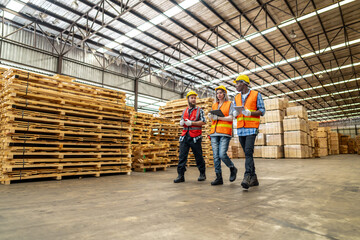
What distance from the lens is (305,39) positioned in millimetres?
15500

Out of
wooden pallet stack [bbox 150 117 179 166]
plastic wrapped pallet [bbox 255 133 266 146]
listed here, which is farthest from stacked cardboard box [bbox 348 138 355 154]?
wooden pallet stack [bbox 150 117 179 166]

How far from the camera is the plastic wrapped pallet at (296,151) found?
14.1 meters

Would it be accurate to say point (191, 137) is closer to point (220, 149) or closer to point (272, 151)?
point (220, 149)

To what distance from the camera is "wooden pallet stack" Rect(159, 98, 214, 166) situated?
31.3 feet

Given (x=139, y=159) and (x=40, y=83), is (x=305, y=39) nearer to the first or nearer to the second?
(x=139, y=159)

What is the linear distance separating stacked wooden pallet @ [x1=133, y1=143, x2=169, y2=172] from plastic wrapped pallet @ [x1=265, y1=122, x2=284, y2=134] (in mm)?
10073

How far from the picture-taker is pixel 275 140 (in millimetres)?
15062

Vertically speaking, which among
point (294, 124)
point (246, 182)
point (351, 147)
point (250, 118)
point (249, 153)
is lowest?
point (246, 182)

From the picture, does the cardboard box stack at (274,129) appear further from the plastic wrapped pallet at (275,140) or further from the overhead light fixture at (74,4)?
the overhead light fixture at (74,4)

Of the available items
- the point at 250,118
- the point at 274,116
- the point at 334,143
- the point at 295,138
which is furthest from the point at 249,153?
the point at 334,143

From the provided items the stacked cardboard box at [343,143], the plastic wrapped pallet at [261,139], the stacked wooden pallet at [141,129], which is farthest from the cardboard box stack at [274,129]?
the stacked cardboard box at [343,143]

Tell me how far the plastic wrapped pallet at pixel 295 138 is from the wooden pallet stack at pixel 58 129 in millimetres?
11629

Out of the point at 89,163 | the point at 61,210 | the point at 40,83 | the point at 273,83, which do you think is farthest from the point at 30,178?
the point at 273,83

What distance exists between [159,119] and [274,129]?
914 cm
